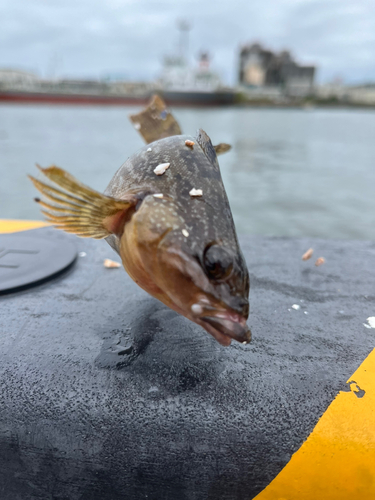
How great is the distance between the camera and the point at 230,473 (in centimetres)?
146

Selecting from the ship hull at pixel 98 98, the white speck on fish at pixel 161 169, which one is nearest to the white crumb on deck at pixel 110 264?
the white speck on fish at pixel 161 169

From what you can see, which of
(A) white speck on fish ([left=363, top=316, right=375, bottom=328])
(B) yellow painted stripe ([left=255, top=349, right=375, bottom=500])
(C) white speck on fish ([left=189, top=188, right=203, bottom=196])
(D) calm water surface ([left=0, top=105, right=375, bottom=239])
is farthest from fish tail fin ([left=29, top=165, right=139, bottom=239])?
(D) calm water surface ([left=0, top=105, right=375, bottom=239])

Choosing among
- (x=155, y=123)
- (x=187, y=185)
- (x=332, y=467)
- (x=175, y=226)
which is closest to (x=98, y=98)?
(x=155, y=123)

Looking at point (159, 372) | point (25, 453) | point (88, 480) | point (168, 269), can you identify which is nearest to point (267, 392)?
point (159, 372)

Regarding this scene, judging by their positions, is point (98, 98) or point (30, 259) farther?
point (98, 98)

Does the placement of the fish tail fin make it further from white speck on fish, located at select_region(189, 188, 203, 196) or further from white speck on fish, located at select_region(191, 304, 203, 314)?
white speck on fish, located at select_region(191, 304, 203, 314)

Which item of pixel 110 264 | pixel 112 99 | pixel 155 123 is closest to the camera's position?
pixel 155 123

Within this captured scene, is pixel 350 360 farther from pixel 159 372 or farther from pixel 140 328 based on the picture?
pixel 140 328

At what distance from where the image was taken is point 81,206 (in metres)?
1.63

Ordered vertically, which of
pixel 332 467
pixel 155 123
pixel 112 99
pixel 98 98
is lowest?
pixel 112 99

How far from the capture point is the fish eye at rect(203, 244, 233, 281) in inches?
56.8

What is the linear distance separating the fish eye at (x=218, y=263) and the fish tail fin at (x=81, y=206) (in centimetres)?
43

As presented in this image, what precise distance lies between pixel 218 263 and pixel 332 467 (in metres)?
0.89

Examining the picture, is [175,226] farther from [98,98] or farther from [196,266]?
[98,98]
